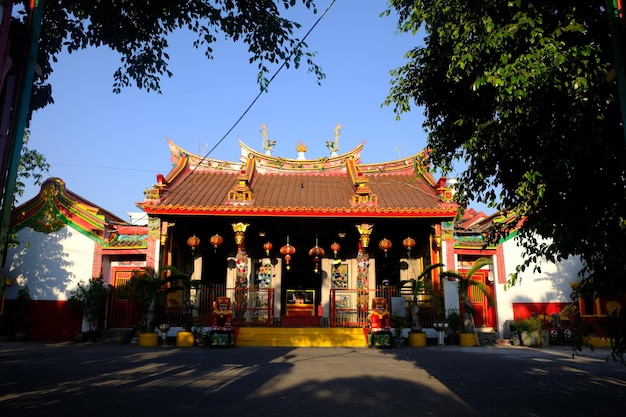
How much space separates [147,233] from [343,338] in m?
7.33

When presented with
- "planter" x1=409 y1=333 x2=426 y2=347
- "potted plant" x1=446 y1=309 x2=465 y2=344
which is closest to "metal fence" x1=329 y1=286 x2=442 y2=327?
"planter" x1=409 y1=333 x2=426 y2=347

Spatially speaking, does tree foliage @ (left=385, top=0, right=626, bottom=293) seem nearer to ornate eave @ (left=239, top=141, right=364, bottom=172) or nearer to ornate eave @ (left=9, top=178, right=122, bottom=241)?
ornate eave @ (left=9, top=178, right=122, bottom=241)

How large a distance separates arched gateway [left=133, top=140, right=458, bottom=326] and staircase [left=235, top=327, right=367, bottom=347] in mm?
547

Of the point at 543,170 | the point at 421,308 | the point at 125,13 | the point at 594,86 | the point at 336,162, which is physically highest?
the point at 336,162

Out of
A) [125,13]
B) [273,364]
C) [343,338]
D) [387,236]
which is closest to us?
[125,13]

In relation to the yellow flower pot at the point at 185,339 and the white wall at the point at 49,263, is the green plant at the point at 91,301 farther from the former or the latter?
the yellow flower pot at the point at 185,339

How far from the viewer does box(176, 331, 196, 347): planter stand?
12.9 meters

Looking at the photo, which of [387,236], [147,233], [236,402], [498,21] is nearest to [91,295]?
[147,233]

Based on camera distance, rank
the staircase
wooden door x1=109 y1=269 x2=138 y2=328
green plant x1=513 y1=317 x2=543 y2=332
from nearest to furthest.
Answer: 1. the staircase
2. green plant x1=513 y1=317 x2=543 y2=332
3. wooden door x1=109 y1=269 x2=138 y2=328

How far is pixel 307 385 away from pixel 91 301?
34.2 feet

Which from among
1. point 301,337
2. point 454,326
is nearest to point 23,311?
point 301,337

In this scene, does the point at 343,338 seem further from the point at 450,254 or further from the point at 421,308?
the point at 450,254

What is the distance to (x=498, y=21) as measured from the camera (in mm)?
4992

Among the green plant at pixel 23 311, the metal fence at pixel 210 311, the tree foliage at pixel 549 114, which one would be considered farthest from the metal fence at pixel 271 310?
the tree foliage at pixel 549 114
